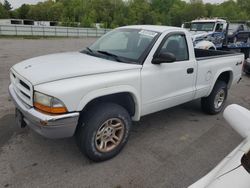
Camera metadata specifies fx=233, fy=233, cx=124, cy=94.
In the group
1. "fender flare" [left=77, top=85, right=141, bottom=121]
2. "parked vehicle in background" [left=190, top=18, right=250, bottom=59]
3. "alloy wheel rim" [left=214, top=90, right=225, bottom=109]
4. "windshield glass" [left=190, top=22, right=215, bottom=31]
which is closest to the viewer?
"fender flare" [left=77, top=85, right=141, bottom=121]

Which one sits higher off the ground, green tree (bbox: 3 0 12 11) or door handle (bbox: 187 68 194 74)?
green tree (bbox: 3 0 12 11)

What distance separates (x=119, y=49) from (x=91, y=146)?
162 cm

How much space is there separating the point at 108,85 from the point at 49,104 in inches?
28.5

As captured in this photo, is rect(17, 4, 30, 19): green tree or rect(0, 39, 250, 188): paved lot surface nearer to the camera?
rect(0, 39, 250, 188): paved lot surface

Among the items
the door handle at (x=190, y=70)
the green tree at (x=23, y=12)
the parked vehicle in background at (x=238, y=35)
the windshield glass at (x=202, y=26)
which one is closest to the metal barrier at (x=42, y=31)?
the windshield glass at (x=202, y=26)

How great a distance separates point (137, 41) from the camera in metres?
3.65

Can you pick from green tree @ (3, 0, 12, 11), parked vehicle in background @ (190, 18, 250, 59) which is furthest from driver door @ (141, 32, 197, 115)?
green tree @ (3, 0, 12, 11)

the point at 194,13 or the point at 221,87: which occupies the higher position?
the point at 194,13

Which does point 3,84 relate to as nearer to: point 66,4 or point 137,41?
point 137,41

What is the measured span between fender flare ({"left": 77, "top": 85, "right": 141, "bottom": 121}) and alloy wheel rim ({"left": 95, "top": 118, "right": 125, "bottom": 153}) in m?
0.33

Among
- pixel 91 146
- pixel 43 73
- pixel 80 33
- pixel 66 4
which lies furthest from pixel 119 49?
pixel 66 4

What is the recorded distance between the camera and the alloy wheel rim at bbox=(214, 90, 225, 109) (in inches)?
192

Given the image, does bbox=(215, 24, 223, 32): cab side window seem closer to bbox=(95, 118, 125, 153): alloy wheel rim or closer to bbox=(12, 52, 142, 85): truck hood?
bbox=(12, 52, 142, 85): truck hood

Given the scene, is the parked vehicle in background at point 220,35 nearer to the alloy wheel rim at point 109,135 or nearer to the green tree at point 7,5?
the alloy wheel rim at point 109,135
